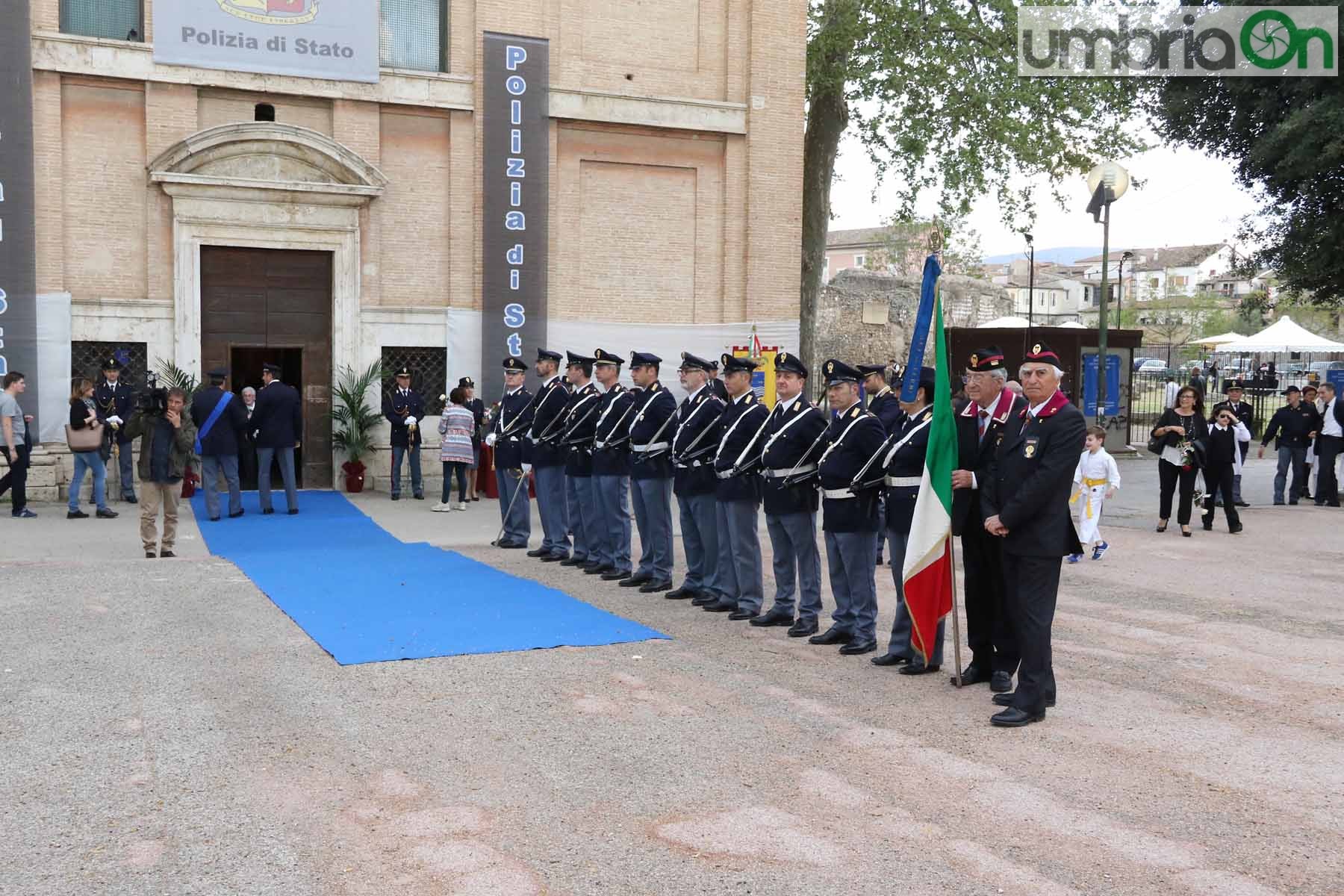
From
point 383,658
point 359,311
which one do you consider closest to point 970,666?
point 383,658

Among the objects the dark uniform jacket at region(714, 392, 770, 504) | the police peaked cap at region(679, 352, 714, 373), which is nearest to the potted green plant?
the police peaked cap at region(679, 352, 714, 373)

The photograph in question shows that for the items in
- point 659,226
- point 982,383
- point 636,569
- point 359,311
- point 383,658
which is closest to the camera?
point 982,383

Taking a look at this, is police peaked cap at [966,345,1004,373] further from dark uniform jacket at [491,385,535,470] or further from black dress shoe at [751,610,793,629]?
dark uniform jacket at [491,385,535,470]

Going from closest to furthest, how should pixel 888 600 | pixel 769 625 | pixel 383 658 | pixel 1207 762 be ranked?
1. pixel 1207 762
2. pixel 383 658
3. pixel 769 625
4. pixel 888 600

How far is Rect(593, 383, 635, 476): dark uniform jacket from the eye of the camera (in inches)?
463

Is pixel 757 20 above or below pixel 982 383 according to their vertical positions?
above

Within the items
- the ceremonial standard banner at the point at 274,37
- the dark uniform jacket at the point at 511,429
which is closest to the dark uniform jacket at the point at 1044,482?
the dark uniform jacket at the point at 511,429

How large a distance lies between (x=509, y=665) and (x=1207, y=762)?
13.2 ft

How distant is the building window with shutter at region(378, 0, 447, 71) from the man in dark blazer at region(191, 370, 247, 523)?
5.78 metres

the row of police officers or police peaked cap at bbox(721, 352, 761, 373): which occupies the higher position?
police peaked cap at bbox(721, 352, 761, 373)

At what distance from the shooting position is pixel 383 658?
8055 mm

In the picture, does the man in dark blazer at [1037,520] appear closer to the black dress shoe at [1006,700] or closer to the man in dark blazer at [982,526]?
the black dress shoe at [1006,700]

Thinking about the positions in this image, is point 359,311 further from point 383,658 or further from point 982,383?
point 982,383

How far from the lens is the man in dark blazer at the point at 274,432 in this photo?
16125 mm
